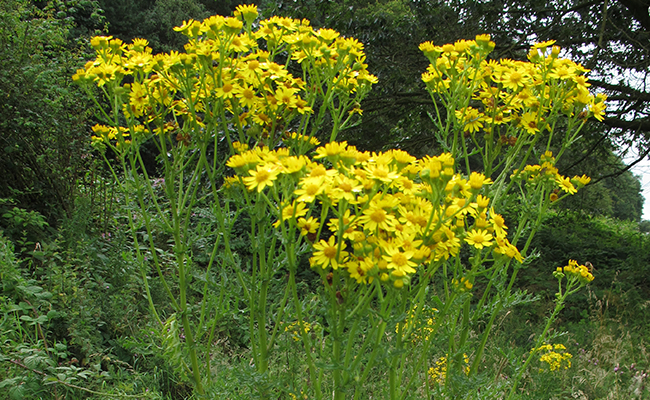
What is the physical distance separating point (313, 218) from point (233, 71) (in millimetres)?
652

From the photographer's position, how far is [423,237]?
119 centimetres

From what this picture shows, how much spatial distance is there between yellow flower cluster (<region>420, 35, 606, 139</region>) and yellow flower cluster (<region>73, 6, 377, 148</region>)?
0.34m

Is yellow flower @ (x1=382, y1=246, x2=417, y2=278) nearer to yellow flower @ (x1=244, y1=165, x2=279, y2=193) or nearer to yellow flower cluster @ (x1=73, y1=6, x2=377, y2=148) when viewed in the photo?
yellow flower @ (x1=244, y1=165, x2=279, y2=193)

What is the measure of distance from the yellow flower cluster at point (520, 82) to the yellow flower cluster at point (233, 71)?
34cm

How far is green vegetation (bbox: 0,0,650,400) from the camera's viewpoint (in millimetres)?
1277

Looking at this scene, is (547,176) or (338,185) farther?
(547,176)

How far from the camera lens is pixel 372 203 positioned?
1.15 m

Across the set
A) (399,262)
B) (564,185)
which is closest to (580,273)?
(564,185)

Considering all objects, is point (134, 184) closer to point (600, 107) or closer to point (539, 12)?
point (600, 107)

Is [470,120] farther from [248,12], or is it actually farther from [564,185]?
[248,12]

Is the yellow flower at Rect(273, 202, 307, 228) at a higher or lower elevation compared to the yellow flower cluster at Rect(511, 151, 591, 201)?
lower

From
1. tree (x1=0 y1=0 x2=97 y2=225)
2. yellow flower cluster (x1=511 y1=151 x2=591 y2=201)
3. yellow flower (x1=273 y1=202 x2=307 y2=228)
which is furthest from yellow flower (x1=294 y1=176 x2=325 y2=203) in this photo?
tree (x1=0 y1=0 x2=97 y2=225)

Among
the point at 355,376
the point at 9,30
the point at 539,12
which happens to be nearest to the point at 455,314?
the point at 355,376

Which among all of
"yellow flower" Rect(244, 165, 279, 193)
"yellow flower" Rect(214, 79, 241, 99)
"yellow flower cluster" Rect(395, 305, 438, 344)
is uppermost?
"yellow flower" Rect(214, 79, 241, 99)
